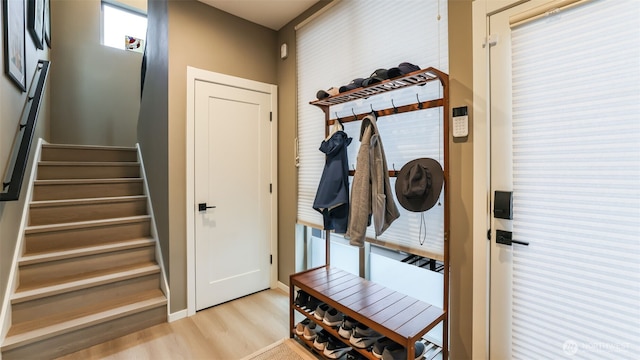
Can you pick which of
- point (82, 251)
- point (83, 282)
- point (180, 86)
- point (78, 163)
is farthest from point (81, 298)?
point (180, 86)

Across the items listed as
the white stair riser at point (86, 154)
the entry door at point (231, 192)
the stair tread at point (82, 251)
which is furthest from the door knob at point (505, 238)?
the white stair riser at point (86, 154)

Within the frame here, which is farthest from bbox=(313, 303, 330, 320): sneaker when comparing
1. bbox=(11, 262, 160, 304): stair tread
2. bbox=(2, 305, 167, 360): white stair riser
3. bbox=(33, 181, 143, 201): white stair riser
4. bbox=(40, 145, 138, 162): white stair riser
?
bbox=(40, 145, 138, 162): white stair riser

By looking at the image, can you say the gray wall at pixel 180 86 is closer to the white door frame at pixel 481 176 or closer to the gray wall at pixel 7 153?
the gray wall at pixel 7 153

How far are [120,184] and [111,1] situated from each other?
346 centimetres

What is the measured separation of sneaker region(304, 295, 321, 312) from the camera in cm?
198

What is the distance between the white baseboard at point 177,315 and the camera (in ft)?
7.56

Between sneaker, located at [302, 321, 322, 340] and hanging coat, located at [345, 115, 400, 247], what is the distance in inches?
29.9

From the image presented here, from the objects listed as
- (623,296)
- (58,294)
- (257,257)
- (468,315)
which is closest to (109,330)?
(58,294)

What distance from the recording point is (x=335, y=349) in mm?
1778

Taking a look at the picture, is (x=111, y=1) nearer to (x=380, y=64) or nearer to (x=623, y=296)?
(x=380, y=64)

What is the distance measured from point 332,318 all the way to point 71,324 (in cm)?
188

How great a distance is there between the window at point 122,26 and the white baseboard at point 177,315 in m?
4.50

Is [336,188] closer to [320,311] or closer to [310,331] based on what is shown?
[320,311]

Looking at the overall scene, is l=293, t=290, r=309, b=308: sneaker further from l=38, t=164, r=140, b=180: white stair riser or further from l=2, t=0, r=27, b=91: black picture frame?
l=38, t=164, r=140, b=180: white stair riser
